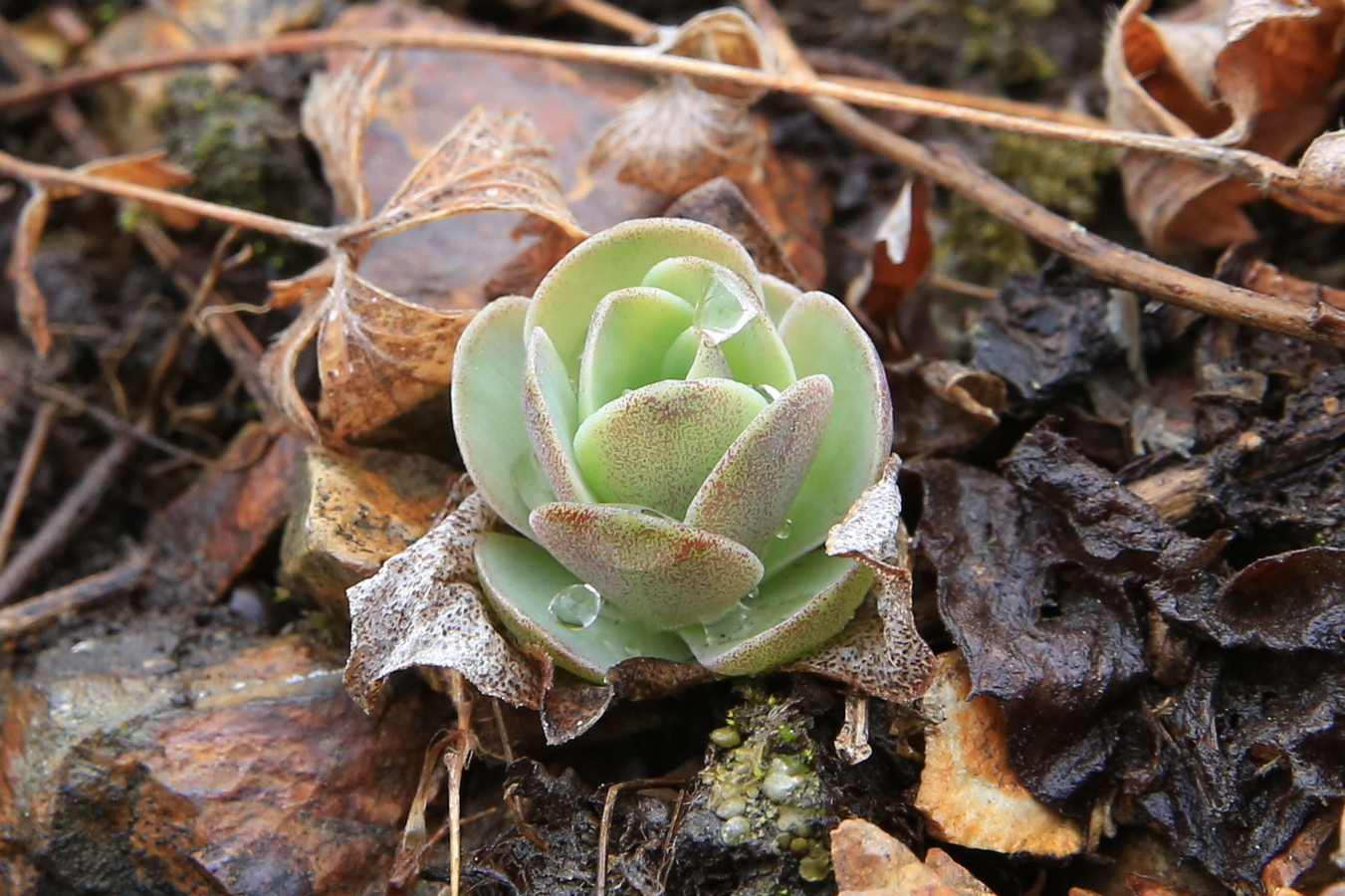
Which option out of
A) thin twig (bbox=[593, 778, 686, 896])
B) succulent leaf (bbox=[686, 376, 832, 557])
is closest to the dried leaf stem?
succulent leaf (bbox=[686, 376, 832, 557])

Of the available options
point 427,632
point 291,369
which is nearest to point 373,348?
point 291,369

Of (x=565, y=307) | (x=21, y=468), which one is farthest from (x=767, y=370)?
(x=21, y=468)

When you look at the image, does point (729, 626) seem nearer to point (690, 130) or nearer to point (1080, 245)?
point (1080, 245)

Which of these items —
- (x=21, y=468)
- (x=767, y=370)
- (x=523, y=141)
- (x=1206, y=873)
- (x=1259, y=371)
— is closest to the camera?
(x=1206, y=873)

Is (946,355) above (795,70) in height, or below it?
below

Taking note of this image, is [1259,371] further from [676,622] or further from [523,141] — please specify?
[523,141]
